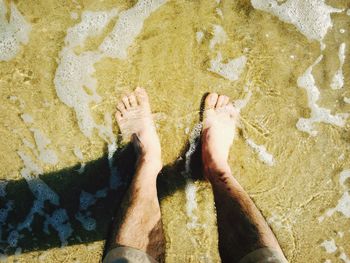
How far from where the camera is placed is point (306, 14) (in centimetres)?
254

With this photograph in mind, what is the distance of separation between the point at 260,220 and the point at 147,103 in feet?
3.64

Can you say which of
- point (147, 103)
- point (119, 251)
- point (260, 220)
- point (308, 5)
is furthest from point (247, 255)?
point (308, 5)

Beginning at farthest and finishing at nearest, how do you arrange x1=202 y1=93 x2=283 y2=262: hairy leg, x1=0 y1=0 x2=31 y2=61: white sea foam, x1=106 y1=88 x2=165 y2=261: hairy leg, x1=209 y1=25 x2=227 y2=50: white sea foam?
x1=209 y1=25 x2=227 y2=50: white sea foam < x1=0 y1=0 x2=31 y2=61: white sea foam < x1=106 y1=88 x2=165 y2=261: hairy leg < x1=202 y1=93 x2=283 y2=262: hairy leg

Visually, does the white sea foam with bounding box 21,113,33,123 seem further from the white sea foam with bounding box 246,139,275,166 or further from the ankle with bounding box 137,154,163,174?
the white sea foam with bounding box 246,139,275,166

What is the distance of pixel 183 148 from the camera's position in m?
2.56

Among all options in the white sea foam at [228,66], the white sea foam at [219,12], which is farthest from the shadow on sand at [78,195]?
the white sea foam at [219,12]

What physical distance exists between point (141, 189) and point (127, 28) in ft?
3.67

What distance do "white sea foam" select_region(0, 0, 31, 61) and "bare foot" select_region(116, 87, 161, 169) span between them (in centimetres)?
78

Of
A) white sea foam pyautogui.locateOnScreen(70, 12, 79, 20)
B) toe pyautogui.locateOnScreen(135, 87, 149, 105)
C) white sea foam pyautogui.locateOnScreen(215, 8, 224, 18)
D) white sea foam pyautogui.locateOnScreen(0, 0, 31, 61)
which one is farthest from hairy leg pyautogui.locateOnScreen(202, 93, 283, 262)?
white sea foam pyautogui.locateOnScreen(0, 0, 31, 61)

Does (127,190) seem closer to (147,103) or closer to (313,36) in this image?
(147,103)

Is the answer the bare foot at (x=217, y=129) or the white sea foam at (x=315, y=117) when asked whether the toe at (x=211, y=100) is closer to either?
the bare foot at (x=217, y=129)

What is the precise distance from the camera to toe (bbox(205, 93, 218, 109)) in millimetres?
2516

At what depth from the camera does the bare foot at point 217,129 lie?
2490 mm

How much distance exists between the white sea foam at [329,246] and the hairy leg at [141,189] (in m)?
1.22
